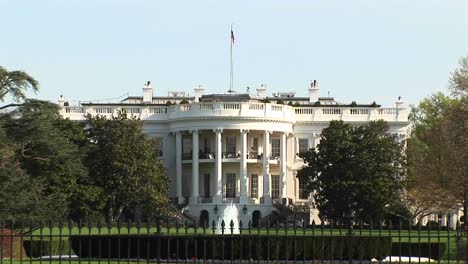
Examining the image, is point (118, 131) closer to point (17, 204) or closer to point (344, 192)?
point (344, 192)

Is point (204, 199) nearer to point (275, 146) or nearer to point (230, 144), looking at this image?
point (230, 144)

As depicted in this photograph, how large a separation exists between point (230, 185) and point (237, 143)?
10.8 ft

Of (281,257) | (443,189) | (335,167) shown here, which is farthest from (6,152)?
(335,167)

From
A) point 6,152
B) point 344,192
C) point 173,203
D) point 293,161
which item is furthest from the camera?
point 293,161

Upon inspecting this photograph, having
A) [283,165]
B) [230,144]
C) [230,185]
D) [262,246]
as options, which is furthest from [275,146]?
[262,246]

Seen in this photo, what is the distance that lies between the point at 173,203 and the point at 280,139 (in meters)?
10.1

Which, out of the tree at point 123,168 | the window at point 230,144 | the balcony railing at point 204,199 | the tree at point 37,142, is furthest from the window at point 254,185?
the tree at point 37,142

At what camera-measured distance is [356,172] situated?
2970 inches

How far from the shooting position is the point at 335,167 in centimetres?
7669

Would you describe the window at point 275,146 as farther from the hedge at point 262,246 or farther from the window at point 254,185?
the hedge at point 262,246

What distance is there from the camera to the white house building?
87.6m

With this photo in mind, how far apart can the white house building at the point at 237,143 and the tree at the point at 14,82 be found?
38.2 meters

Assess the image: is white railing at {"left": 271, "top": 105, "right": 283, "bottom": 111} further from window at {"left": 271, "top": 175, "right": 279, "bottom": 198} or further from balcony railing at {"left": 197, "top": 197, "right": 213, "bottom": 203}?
balcony railing at {"left": 197, "top": 197, "right": 213, "bottom": 203}

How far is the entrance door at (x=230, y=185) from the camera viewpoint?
9019 centimetres
